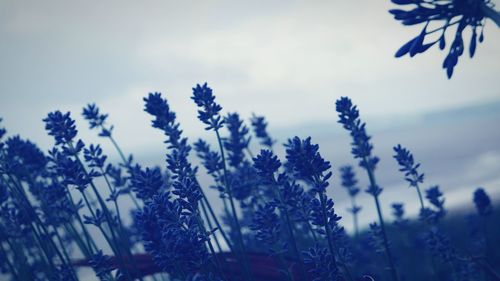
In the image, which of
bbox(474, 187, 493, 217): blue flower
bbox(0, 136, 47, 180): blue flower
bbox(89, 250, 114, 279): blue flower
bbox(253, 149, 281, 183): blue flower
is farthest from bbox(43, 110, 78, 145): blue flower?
bbox(474, 187, 493, 217): blue flower

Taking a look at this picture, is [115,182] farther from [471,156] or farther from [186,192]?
[471,156]

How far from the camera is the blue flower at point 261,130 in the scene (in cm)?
658

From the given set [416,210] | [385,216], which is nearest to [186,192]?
[385,216]

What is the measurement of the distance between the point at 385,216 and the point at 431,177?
7175mm

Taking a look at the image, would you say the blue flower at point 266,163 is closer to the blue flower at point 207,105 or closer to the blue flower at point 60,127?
the blue flower at point 207,105

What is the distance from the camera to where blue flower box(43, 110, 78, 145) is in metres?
4.84

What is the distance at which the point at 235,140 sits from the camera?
5.84 meters

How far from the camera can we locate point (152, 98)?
521 centimetres

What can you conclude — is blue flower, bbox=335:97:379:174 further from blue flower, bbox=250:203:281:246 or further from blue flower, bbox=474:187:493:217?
Result: blue flower, bbox=474:187:493:217

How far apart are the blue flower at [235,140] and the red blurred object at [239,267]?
1.47m

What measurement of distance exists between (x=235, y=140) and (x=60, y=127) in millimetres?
2472

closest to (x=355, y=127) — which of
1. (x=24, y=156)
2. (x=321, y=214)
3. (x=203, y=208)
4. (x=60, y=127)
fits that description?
(x=321, y=214)

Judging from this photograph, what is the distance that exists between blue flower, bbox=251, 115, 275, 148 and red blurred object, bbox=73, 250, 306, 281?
2.12 metres

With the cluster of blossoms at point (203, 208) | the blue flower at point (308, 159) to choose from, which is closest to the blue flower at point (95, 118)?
the cluster of blossoms at point (203, 208)
